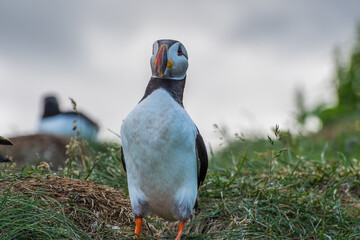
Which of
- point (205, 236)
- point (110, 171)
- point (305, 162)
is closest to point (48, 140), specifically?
point (110, 171)

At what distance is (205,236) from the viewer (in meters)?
3.87

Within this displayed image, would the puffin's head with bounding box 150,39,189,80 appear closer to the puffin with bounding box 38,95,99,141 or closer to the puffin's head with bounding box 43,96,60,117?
the puffin with bounding box 38,95,99,141

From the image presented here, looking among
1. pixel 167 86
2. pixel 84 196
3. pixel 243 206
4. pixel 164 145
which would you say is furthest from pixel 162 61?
pixel 243 206

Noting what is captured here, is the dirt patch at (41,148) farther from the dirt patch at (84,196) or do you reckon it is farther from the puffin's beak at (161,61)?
the puffin's beak at (161,61)

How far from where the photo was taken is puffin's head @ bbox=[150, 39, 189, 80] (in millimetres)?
3553

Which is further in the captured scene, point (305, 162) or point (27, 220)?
point (305, 162)

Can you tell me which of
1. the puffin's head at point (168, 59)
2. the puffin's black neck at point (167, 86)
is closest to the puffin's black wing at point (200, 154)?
the puffin's black neck at point (167, 86)

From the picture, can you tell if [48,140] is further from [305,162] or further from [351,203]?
[351,203]

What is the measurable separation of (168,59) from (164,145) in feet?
2.07

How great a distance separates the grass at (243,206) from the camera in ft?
10.9

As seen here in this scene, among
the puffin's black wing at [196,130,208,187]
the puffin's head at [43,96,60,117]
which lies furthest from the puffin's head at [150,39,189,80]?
the puffin's head at [43,96,60,117]

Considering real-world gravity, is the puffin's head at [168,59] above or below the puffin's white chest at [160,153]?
above

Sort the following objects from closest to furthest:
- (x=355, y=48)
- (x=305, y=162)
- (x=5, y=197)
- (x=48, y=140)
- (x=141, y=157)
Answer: (x=5, y=197) < (x=141, y=157) < (x=305, y=162) < (x=48, y=140) < (x=355, y=48)

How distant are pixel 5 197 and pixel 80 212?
0.67m
